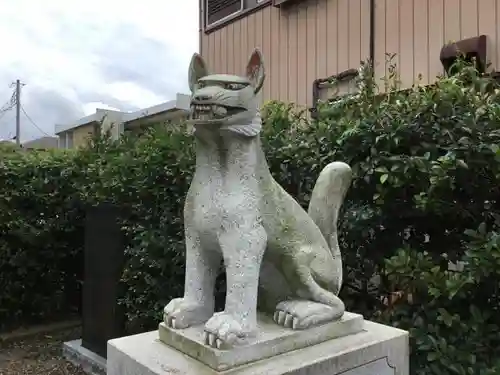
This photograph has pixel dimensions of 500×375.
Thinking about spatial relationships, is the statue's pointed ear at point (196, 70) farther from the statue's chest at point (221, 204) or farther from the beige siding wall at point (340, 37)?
the beige siding wall at point (340, 37)

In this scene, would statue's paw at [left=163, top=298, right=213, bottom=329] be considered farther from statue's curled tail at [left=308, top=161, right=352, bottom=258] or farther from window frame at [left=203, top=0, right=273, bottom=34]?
window frame at [left=203, top=0, right=273, bottom=34]

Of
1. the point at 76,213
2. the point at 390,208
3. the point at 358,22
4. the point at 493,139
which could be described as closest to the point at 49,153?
the point at 76,213

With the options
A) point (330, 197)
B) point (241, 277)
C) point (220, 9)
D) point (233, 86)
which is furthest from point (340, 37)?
point (241, 277)

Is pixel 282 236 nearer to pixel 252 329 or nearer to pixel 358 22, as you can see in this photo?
pixel 252 329

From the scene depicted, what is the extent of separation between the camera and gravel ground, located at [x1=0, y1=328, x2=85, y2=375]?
12.8ft

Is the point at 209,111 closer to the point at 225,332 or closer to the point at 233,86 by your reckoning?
the point at 233,86

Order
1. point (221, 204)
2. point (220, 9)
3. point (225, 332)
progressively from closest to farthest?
1. point (225, 332)
2. point (221, 204)
3. point (220, 9)

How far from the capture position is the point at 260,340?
1.59 metres

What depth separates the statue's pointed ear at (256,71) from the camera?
162 cm

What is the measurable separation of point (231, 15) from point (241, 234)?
15.2 feet

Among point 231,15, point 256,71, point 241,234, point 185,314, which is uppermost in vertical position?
point 231,15

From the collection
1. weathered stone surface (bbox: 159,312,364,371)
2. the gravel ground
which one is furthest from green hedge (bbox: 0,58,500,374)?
the gravel ground

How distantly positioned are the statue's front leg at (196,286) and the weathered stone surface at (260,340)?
0.04 m

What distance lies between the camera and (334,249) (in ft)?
6.56
